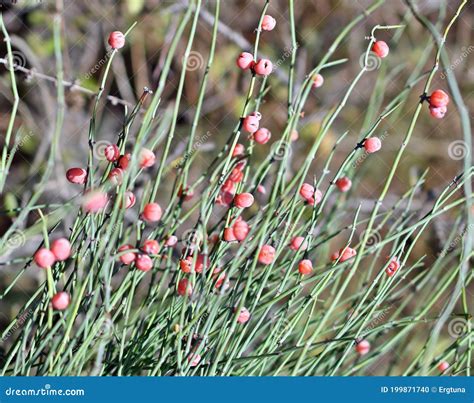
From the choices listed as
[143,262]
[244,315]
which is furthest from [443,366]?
[143,262]

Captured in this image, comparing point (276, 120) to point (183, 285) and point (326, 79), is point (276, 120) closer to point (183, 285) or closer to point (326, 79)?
point (326, 79)

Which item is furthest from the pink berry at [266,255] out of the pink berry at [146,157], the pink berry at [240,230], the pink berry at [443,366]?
the pink berry at [443,366]

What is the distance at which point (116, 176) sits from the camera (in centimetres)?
52

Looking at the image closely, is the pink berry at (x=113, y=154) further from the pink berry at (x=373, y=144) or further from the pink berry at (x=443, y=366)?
the pink berry at (x=443, y=366)

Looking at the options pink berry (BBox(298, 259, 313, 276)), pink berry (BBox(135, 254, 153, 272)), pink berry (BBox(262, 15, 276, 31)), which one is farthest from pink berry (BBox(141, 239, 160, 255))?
pink berry (BBox(262, 15, 276, 31))

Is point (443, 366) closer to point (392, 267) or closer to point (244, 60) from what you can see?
point (392, 267)

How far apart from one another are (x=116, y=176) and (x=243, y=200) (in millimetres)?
110

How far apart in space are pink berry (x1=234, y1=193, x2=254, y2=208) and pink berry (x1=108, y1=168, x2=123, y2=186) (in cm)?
10

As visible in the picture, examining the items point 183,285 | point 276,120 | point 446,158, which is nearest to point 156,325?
point 183,285

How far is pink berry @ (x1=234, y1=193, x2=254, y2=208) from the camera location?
528mm

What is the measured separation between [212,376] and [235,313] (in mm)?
77

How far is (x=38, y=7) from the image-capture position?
1.16 meters

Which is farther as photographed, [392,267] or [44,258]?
[392,267]

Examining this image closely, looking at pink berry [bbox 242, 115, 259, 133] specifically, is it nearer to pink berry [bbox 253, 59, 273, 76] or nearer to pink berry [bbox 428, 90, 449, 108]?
pink berry [bbox 253, 59, 273, 76]
